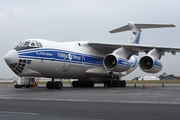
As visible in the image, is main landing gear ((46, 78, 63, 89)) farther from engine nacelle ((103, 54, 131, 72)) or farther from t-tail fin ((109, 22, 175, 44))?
t-tail fin ((109, 22, 175, 44))

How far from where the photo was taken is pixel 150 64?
59.9 ft

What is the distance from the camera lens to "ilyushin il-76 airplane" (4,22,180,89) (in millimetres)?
14797

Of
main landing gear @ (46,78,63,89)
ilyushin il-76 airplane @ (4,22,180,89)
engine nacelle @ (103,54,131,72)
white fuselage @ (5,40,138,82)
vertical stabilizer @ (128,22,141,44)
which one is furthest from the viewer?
vertical stabilizer @ (128,22,141,44)

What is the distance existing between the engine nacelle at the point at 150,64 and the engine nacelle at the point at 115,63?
123 centimetres

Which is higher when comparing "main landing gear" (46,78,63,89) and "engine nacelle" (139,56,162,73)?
"engine nacelle" (139,56,162,73)

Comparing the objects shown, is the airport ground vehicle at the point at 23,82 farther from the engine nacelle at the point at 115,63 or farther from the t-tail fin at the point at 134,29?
the t-tail fin at the point at 134,29

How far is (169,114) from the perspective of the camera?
5.18m

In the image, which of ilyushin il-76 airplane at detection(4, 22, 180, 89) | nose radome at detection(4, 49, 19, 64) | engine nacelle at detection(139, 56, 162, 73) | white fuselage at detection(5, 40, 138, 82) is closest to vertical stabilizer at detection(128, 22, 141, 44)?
ilyushin il-76 airplane at detection(4, 22, 180, 89)

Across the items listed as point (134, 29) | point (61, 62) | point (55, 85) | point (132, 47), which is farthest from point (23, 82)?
point (134, 29)

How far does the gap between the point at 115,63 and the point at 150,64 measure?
2735 mm

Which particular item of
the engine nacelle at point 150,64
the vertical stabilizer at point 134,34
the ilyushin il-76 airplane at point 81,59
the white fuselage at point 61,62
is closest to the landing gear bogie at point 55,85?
the ilyushin il-76 airplane at point 81,59

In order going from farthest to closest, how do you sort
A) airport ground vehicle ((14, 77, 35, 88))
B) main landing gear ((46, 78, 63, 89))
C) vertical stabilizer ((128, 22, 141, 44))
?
airport ground vehicle ((14, 77, 35, 88)) < vertical stabilizer ((128, 22, 141, 44)) < main landing gear ((46, 78, 63, 89))

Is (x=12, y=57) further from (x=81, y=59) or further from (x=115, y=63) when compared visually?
(x=115, y=63)

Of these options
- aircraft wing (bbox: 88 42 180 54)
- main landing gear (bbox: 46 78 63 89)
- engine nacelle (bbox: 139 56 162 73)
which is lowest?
main landing gear (bbox: 46 78 63 89)
